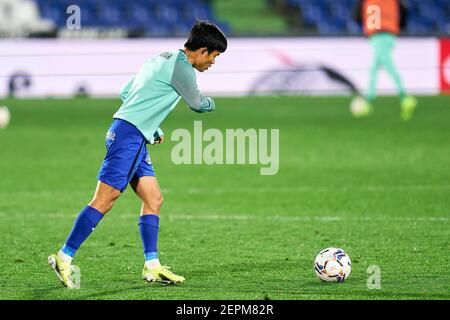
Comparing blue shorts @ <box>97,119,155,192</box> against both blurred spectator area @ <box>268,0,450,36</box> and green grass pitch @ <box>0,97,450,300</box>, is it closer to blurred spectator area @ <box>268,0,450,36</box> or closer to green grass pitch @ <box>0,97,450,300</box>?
green grass pitch @ <box>0,97,450,300</box>

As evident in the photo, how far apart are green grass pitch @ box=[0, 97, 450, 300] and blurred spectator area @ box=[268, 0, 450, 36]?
7.52 metres

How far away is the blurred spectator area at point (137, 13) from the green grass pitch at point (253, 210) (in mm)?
6261

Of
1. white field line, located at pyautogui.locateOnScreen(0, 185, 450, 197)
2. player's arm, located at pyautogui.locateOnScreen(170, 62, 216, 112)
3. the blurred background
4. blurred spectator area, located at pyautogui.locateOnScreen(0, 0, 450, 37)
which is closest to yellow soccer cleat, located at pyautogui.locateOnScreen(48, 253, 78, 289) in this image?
player's arm, located at pyautogui.locateOnScreen(170, 62, 216, 112)

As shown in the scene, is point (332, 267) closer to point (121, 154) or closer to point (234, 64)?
point (121, 154)

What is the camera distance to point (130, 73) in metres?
21.2

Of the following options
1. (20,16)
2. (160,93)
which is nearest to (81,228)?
(160,93)

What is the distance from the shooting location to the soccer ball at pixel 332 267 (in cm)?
731

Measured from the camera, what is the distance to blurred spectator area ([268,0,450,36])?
27.6 metres

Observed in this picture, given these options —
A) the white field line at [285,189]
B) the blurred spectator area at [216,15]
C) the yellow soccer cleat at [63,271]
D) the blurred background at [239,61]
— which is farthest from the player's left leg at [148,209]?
the blurred spectator area at [216,15]

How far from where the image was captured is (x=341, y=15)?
1099 inches

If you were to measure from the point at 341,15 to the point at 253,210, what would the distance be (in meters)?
17.4
